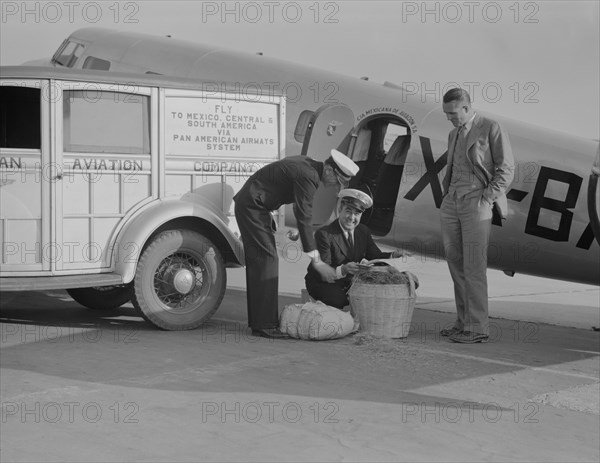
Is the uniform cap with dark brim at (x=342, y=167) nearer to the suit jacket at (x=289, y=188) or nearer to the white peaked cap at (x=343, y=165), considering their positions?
the white peaked cap at (x=343, y=165)

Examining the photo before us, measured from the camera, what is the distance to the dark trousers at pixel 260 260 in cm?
794

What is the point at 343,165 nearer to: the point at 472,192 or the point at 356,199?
the point at 356,199

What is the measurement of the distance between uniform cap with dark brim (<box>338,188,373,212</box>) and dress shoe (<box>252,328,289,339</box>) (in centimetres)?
129

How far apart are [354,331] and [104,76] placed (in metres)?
3.05

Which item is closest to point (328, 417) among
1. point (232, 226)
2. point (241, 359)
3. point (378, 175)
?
point (241, 359)

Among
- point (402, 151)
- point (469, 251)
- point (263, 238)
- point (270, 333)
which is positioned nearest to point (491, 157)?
point (469, 251)

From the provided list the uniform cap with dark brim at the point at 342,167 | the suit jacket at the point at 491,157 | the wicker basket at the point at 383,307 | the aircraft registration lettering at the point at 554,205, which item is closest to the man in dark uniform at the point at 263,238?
the uniform cap with dark brim at the point at 342,167

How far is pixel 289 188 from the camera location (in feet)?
26.0

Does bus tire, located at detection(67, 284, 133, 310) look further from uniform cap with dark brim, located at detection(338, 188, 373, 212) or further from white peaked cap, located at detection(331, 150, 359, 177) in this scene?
white peaked cap, located at detection(331, 150, 359, 177)

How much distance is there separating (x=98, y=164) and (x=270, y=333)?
2037 mm

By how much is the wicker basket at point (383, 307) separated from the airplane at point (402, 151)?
1507mm

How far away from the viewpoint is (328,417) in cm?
535

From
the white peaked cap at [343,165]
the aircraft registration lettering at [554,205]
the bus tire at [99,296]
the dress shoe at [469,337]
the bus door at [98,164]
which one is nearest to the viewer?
the white peaked cap at [343,165]

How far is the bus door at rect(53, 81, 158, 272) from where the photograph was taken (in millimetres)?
7754
